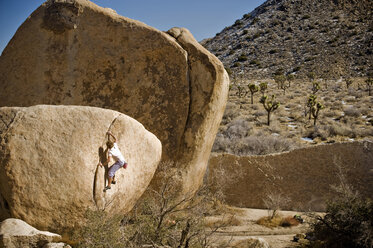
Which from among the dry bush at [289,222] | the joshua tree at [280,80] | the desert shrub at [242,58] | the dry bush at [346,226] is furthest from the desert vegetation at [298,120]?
the desert shrub at [242,58]

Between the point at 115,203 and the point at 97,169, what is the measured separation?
27.2 inches

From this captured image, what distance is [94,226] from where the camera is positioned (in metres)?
4.47

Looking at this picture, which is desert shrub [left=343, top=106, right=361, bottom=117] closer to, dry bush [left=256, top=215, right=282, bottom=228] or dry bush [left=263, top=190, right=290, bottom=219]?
dry bush [left=263, top=190, right=290, bottom=219]

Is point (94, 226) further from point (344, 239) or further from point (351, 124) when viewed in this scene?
point (351, 124)

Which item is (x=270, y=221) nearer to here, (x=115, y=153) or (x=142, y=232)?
(x=142, y=232)

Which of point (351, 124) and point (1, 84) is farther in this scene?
point (351, 124)

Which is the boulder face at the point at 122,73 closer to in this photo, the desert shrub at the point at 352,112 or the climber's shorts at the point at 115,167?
the climber's shorts at the point at 115,167

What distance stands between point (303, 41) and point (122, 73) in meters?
39.7

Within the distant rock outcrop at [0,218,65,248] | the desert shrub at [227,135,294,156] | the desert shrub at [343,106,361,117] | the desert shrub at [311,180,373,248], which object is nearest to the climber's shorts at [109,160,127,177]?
the distant rock outcrop at [0,218,65,248]

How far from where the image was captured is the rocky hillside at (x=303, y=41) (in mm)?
37250

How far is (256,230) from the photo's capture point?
7496mm

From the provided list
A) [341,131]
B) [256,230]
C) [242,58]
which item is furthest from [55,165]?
[242,58]

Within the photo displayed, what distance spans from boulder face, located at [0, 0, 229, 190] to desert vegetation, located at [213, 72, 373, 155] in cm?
761

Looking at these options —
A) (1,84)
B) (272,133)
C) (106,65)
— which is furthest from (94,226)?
(272,133)
